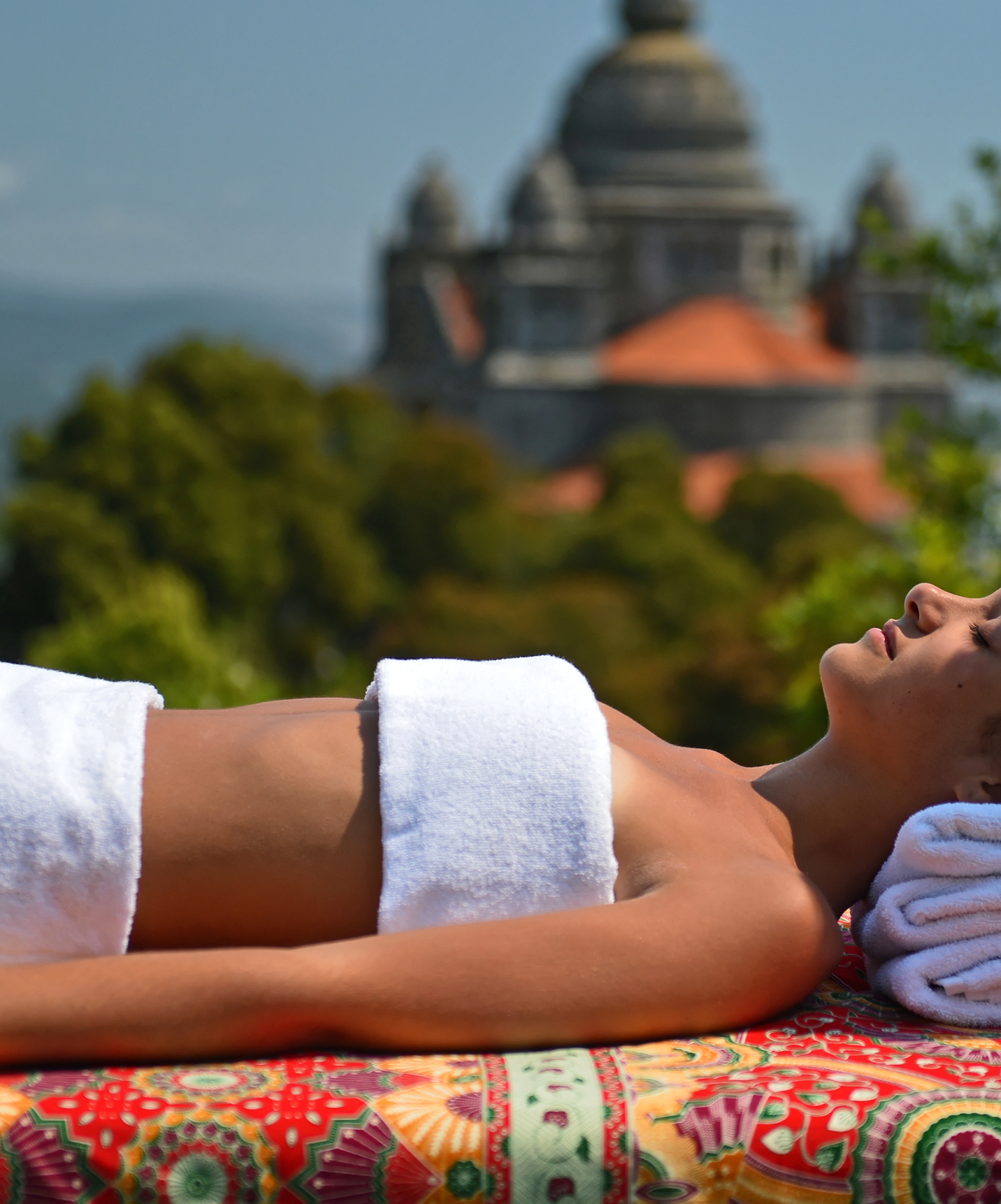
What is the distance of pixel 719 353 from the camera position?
73.2 m

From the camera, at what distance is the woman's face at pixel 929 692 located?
3344 mm

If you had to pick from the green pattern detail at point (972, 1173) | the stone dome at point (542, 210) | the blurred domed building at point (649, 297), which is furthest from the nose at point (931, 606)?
the stone dome at point (542, 210)

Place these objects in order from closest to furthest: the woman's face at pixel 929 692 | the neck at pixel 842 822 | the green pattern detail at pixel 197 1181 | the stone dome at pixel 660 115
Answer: the green pattern detail at pixel 197 1181, the woman's face at pixel 929 692, the neck at pixel 842 822, the stone dome at pixel 660 115

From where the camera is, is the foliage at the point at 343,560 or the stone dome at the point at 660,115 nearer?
the foliage at the point at 343,560

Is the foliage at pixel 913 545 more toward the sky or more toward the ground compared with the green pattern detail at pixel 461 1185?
more toward the ground

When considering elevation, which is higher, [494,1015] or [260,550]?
[494,1015]

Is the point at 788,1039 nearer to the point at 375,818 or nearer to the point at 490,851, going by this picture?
the point at 490,851

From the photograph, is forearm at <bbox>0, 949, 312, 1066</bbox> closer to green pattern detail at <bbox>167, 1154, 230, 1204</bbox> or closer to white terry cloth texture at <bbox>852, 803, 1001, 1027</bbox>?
green pattern detail at <bbox>167, 1154, 230, 1204</bbox>

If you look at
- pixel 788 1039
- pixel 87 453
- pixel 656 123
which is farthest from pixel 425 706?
pixel 656 123

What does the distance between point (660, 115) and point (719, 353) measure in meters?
10.9

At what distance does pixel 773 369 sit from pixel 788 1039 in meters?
70.5

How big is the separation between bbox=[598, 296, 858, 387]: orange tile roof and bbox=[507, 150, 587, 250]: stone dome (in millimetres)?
5653

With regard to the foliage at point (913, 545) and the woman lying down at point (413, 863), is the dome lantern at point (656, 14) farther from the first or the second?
the woman lying down at point (413, 863)

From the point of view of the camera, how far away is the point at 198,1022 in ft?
9.46
